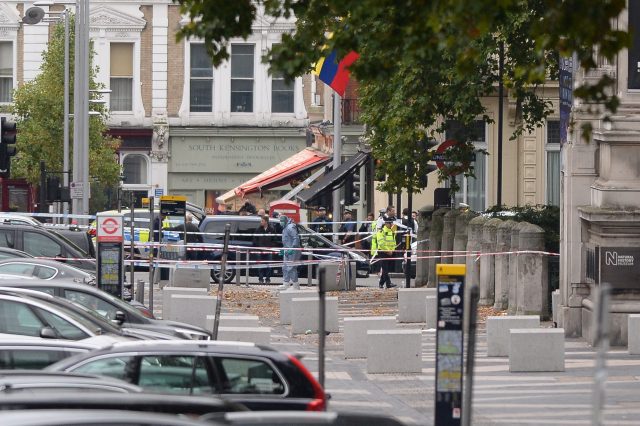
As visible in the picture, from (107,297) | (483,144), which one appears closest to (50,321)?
(107,297)

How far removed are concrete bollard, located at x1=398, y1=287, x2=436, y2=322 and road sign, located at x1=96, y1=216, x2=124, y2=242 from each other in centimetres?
556

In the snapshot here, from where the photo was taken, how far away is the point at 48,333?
51.3 feet

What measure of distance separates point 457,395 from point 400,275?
2676cm

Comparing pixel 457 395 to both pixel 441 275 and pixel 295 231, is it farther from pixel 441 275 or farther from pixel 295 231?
pixel 295 231

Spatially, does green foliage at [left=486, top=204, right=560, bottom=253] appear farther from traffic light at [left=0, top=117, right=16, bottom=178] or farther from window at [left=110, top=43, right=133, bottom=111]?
window at [left=110, top=43, right=133, bottom=111]

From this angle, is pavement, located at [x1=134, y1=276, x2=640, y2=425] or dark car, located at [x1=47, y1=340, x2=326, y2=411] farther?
pavement, located at [x1=134, y1=276, x2=640, y2=425]

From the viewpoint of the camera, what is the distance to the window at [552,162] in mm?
44469

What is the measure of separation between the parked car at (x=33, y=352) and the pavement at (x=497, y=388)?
108 inches

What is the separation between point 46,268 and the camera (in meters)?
23.4

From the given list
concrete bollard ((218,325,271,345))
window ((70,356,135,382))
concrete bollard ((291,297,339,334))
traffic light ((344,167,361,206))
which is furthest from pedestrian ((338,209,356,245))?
window ((70,356,135,382))

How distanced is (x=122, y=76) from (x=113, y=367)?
50.3m

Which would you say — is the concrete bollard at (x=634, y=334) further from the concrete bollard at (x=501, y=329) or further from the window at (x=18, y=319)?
the window at (x=18, y=319)

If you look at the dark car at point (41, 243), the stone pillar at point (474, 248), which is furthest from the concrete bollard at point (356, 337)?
the dark car at point (41, 243)

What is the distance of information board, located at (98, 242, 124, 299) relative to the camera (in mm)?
23906
